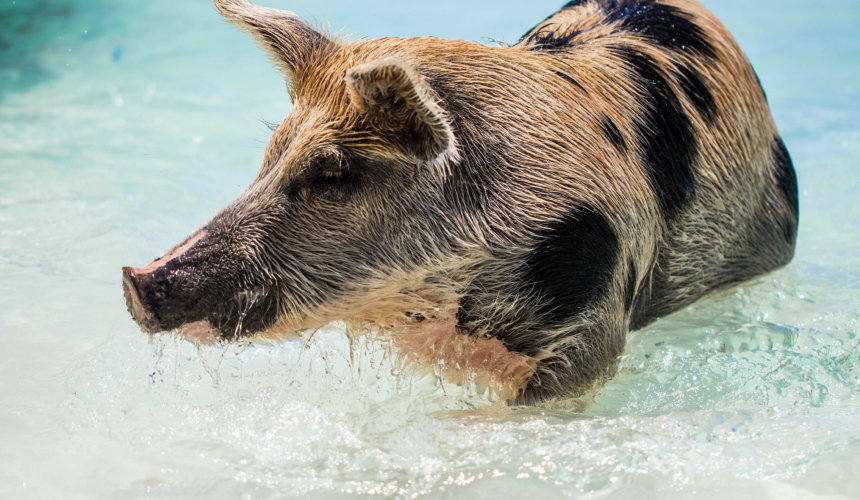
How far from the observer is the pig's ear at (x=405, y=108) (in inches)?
114

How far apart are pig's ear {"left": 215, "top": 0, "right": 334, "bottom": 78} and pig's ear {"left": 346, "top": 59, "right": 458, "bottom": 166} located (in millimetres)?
572

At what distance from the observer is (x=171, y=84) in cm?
1022

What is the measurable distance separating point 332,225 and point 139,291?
0.74 meters

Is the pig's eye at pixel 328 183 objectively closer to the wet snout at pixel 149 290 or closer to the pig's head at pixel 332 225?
the pig's head at pixel 332 225

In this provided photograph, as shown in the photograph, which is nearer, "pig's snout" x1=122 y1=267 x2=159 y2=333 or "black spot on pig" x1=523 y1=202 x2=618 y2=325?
"pig's snout" x1=122 y1=267 x2=159 y2=333

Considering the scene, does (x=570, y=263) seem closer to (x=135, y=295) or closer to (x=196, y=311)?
(x=196, y=311)

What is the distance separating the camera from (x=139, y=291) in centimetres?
290

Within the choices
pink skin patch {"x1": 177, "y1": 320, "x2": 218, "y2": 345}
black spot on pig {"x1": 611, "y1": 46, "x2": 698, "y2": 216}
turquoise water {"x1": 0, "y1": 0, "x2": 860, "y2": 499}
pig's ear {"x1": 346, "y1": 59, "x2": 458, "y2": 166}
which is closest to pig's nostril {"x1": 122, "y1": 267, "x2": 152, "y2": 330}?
pink skin patch {"x1": 177, "y1": 320, "x2": 218, "y2": 345}

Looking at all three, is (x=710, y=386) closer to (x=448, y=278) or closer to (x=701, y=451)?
(x=701, y=451)

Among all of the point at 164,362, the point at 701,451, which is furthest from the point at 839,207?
the point at 164,362

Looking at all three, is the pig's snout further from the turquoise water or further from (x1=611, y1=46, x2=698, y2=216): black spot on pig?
(x1=611, y1=46, x2=698, y2=216): black spot on pig

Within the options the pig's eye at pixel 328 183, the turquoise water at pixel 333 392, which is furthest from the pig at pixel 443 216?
the turquoise water at pixel 333 392

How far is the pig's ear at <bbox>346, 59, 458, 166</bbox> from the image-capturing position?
2.89 meters

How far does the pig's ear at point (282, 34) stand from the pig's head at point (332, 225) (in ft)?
0.72
